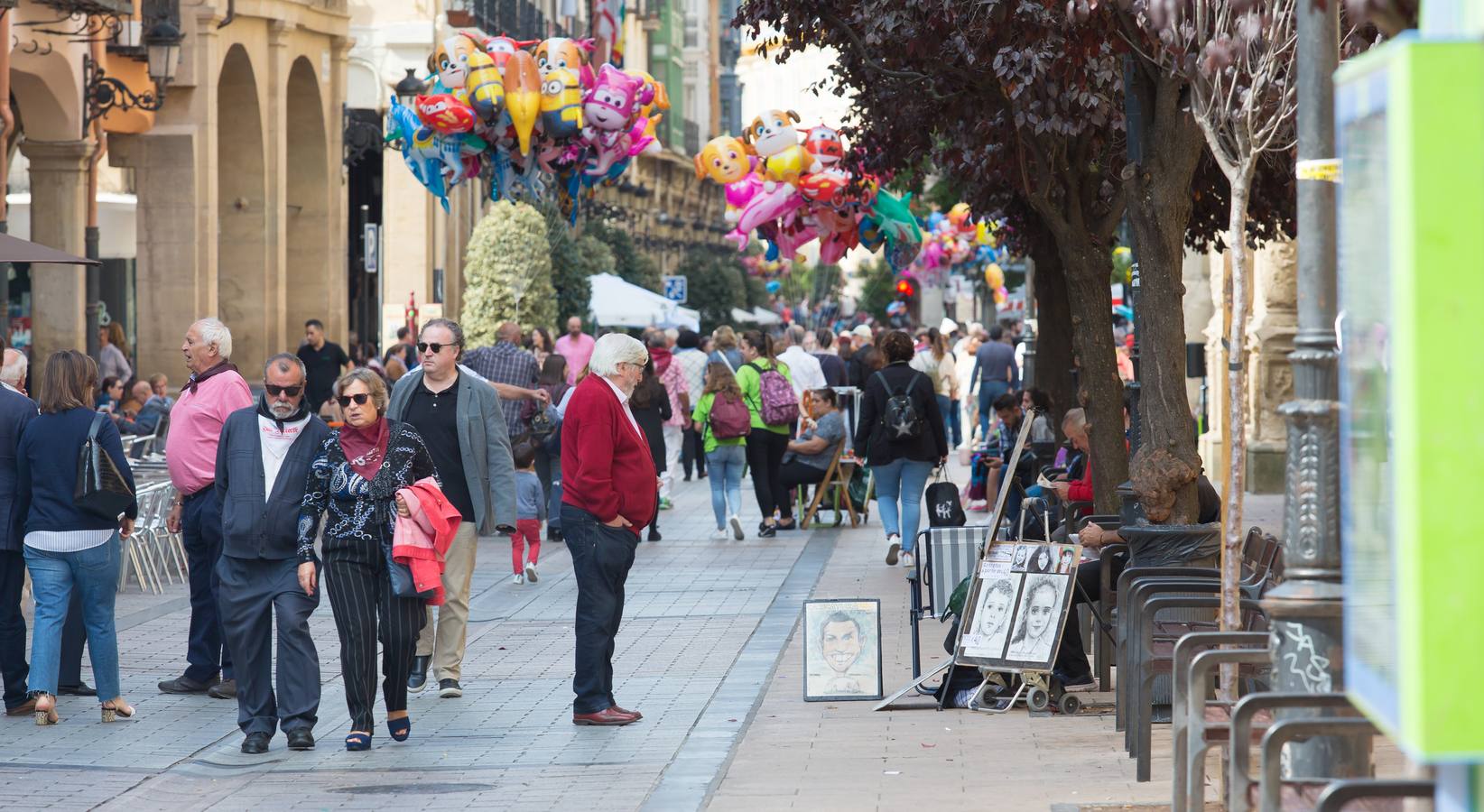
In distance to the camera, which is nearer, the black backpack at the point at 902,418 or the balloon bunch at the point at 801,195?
the black backpack at the point at 902,418

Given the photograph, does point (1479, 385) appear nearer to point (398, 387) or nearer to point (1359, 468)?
point (1359, 468)

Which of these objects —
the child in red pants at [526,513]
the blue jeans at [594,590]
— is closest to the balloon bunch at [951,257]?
the child in red pants at [526,513]

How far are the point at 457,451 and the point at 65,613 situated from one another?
77.8 inches

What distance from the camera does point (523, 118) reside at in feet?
57.6

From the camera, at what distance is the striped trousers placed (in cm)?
872

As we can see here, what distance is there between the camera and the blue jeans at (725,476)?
60.5ft

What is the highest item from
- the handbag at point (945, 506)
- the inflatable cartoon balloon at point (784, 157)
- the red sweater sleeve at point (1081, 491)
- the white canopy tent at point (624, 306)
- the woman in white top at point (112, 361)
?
the inflatable cartoon balloon at point (784, 157)

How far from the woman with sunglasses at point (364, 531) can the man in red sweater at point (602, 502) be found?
2.37 feet

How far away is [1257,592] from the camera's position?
304 inches

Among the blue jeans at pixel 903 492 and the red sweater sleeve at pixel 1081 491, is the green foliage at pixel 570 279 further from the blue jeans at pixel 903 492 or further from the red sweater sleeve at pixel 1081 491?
the red sweater sleeve at pixel 1081 491

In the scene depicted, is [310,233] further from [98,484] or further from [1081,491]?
[98,484]

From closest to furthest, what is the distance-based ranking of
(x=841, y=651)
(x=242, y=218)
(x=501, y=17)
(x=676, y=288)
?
(x=841, y=651)
(x=242, y=218)
(x=501, y=17)
(x=676, y=288)

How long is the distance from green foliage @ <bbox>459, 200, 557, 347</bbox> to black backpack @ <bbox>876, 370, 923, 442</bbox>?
18.1 meters

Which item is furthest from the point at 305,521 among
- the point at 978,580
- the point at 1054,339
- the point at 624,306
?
the point at 624,306
